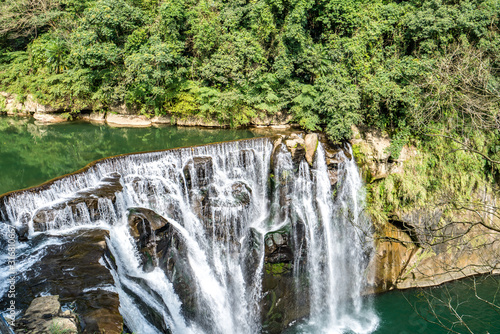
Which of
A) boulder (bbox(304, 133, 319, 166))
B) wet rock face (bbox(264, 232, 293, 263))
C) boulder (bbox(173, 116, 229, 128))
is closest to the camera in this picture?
wet rock face (bbox(264, 232, 293, 263))

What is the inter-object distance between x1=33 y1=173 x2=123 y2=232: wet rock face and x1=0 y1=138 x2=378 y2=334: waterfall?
27 mm

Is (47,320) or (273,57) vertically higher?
(273,57)

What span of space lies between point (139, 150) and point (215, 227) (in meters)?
5.65

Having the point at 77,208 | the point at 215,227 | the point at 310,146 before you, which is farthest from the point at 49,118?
the point at 310,146

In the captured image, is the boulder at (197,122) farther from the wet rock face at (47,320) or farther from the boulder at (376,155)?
the wet rock face at (47,320)

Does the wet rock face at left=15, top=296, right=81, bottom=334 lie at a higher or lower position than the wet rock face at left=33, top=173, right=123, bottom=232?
lower

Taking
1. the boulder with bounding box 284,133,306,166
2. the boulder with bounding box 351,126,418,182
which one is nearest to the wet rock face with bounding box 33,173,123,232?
the boulder with bounding box 284,133,306,166

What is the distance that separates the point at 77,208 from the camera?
8930mm

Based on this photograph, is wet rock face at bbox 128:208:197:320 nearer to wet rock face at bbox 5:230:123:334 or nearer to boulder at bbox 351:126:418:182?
wet rock face at bbox 5:230:123:334

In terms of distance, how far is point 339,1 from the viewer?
16.6m

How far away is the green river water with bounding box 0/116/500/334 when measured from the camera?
448 inches

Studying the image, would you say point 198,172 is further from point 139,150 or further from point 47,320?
point 47,320

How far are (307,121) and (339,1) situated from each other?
673 centimetres

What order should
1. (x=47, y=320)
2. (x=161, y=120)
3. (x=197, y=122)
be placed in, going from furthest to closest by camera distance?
(x=161, y=120) < (x=197, y=122) < (x=47, y=320)
